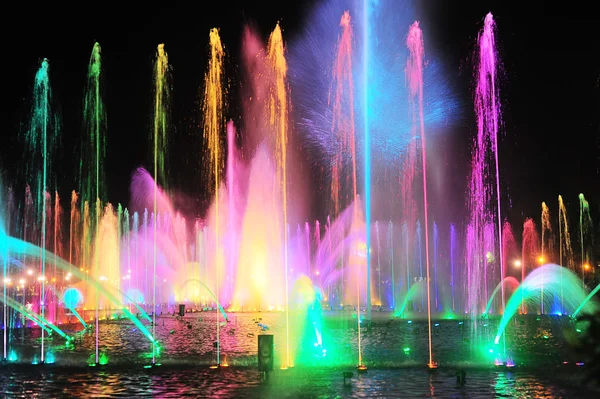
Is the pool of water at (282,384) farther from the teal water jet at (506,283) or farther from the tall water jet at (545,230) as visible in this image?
the tall water jet at (545,230)

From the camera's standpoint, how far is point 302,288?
56.6 metres

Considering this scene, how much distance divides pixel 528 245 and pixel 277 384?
52996mm

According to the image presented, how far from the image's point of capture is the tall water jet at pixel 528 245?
61.3 metres

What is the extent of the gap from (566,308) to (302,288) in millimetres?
21161

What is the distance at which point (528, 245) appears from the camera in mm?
62531

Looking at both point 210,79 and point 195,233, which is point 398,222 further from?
point 210,79

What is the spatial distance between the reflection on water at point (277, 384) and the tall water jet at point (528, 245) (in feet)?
155

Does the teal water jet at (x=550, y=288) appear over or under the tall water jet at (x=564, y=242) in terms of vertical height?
under

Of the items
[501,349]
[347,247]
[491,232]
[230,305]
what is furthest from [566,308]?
[501,349]

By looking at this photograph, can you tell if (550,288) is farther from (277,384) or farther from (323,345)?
(277,384)

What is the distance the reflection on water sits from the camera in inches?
520

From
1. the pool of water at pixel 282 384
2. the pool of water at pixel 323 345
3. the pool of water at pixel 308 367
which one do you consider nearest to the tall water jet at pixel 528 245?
the pool of water at pixel 323 345

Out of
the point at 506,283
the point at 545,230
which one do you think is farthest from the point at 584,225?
the point at 506,283

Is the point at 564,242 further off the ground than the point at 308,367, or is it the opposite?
the point at 564,242
